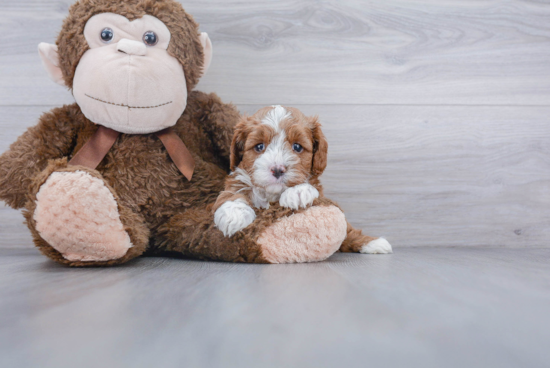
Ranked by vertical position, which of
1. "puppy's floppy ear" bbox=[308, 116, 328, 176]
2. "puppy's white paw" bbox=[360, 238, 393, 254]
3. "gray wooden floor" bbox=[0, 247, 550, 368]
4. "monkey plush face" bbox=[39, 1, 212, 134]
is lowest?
"puppy's white paw" bbox=[360, 238, 393, 254]

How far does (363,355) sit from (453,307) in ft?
0.62

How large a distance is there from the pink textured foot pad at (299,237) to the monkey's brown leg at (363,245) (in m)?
0.22

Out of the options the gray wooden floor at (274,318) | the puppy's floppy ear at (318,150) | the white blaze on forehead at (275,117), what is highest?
the white blaze on forehead at (275,117)

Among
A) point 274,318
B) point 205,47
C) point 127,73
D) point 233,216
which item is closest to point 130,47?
point 127,73

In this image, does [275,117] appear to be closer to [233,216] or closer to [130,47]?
[233,216]

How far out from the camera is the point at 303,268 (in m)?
0.75

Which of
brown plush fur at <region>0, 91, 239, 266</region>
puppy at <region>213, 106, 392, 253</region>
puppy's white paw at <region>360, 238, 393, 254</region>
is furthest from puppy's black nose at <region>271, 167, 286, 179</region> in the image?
puppy's white paw at <region>360, 238, 393, 254</region>

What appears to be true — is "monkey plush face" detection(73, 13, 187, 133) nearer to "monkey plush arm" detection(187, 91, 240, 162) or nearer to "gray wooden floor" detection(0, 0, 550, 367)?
"monkey plush arm" detection(187, 91, 240, 162)

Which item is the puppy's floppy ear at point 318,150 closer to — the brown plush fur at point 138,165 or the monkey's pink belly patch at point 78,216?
the brown plush fur at point 138,165

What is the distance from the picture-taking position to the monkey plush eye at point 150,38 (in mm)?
885

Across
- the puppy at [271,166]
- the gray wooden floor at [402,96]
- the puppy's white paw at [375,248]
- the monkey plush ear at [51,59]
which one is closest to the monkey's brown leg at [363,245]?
the puppy's white paw at [375,248]

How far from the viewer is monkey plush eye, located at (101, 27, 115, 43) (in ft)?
2.83

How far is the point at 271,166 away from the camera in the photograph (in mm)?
811

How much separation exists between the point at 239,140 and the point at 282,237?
9.5 inches
